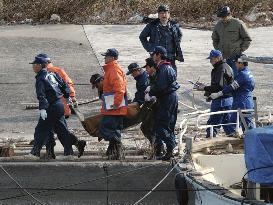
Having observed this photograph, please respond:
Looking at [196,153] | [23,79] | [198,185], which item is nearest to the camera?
[198,185]

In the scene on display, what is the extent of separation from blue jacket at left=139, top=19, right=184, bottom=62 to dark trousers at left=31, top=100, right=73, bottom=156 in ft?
10.8

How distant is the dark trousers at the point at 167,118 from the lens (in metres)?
12.2

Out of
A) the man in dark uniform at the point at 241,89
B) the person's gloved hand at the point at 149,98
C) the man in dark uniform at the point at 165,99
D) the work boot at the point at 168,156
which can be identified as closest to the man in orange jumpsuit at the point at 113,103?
the person's gloved hand at the point at 149,98

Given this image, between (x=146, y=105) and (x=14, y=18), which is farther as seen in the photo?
(x=14, y=18)

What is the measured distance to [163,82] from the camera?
12.1 m

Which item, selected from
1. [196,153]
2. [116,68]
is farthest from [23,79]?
[196,153]

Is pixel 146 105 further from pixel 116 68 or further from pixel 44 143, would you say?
pixel 44 143

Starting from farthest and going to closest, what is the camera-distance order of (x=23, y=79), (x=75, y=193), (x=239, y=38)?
(x=23, y=79) < (x=239, y=38) < (x=75, y=193)

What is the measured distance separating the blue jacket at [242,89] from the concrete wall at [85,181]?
5.96 feet

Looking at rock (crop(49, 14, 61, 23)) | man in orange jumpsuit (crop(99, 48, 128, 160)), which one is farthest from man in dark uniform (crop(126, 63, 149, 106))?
rock (crop(49, 14, 61, 23))

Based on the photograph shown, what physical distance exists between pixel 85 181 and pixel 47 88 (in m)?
1.50

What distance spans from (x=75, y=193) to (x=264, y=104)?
558 centimetres

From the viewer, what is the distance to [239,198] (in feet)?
30.6

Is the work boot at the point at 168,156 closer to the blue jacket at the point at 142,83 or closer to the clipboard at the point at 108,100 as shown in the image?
the clipboard at the point at 108,100
